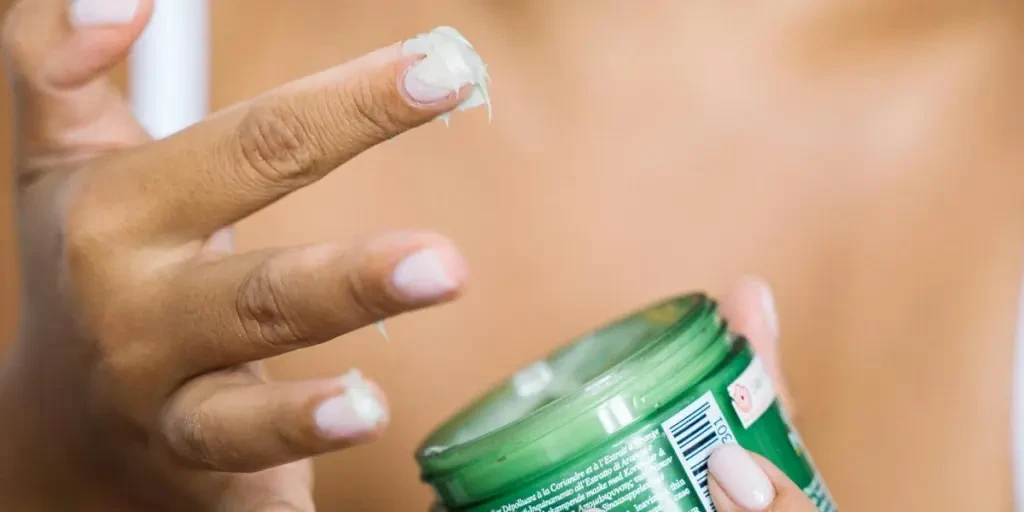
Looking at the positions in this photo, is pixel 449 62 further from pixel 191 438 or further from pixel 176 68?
pixel 176 68

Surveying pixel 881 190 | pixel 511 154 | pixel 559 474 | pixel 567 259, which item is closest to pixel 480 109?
pixel 511 154

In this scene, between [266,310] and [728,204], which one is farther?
[728,204]

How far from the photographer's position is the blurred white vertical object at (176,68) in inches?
30.0

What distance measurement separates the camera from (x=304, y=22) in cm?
73

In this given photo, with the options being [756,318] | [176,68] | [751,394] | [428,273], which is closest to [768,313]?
[756,318]

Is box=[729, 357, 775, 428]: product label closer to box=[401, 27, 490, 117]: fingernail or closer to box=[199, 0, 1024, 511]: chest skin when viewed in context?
box=[401, 27, 490, 117]: fingernail

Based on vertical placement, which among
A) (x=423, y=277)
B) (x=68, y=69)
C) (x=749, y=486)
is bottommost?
(x=749, y=486)

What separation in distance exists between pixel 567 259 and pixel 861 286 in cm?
24

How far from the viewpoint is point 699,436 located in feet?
1.14

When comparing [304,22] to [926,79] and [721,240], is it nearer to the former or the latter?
[721,240]

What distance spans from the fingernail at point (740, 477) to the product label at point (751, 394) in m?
0.02

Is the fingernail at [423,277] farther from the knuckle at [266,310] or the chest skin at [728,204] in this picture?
the chest skin at [728,204]

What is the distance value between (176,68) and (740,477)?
0.64 metres

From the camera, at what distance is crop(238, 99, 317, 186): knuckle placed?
12.9 inches
